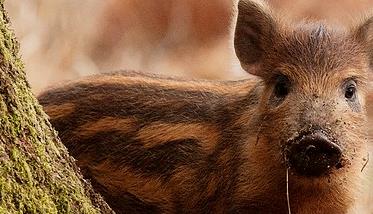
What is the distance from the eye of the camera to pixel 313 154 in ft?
11.2

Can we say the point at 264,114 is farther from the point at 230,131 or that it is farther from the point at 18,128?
the point at 18,128

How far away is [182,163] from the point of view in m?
4.36

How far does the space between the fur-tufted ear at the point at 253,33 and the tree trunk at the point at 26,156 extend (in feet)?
4.83

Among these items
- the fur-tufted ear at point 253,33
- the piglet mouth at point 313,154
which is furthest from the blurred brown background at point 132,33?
the piglet mouth at point 313,154

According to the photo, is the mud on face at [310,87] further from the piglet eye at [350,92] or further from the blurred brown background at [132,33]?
the blurred brown background at [132,33]

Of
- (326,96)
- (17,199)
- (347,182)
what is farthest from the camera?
(347,182)

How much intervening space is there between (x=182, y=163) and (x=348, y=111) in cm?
94

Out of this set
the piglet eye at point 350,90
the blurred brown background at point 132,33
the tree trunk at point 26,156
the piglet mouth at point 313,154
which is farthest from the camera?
the blurred brown background at point 132,33

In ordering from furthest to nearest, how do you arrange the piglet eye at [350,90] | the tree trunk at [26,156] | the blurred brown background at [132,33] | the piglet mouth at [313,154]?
the blurred brown background at [132,33]
the piglet eye at [350,90]
the piglet mouth at [313,154]
the tree trunk at [26,156]

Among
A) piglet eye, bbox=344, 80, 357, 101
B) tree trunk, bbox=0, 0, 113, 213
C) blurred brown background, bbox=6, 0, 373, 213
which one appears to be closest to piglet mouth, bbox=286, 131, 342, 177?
piglet eye, bbox=344, 80, 357, 101

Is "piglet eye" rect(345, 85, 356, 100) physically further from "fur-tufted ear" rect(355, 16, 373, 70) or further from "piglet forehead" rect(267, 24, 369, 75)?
"fur-tufted ear" rect(355, 16, 373, 70)

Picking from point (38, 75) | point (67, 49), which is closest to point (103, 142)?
point (38, 75)

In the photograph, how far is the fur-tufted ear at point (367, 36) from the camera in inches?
164

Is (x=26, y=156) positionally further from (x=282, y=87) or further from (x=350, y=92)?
(x=350, y=92)
